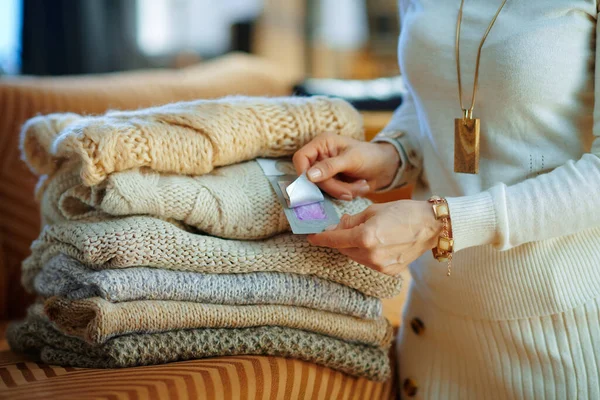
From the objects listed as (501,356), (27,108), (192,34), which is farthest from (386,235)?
(192,34)

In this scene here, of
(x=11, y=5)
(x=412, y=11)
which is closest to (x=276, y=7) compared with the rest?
(x=11, y=5)

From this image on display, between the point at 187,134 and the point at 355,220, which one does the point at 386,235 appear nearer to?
the point at 355,220

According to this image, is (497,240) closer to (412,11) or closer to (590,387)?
(590,387)

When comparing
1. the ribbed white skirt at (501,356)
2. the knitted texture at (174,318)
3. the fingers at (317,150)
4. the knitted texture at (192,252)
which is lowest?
the ribbed white skirt at (501,356)

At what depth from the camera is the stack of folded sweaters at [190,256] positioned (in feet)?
2.14

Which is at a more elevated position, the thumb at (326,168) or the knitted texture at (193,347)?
the thumb at (326,168)

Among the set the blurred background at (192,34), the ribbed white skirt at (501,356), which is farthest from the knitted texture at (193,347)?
the blurred background at (192,34)

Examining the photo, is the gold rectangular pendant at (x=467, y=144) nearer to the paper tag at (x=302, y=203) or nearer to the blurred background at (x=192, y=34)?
the paper tag at (x=302, y=203)

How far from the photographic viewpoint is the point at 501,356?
0.78m

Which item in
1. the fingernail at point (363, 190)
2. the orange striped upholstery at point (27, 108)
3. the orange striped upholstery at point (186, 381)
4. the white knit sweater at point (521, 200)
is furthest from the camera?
the orange striped upholstery at point (27, 108)

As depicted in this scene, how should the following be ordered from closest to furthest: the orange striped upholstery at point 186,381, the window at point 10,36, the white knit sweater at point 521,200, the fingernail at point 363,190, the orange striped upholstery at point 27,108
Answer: the orange striped upholstery at point 186,381 → the white knit sweater at point 521,200 → the fingernail at point 363,190 → the orange striped upholstery at point 27,108 → the window at point 10,36

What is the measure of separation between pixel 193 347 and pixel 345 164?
0.92 ft

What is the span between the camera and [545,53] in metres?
0.72

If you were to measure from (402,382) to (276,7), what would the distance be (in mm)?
4122
